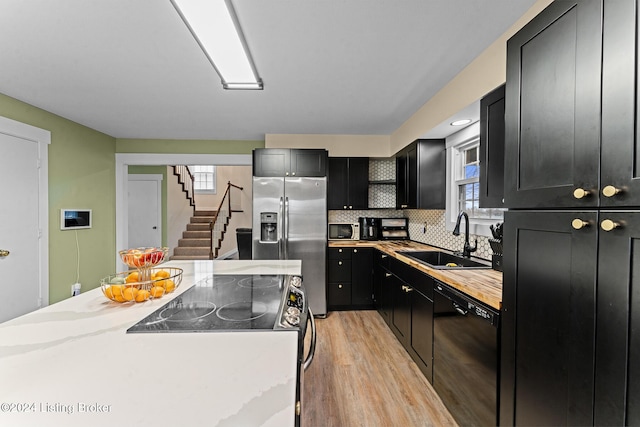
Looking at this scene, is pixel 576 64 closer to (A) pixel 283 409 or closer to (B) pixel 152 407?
(A) pixel 283 409

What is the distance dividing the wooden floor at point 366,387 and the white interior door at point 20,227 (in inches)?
125

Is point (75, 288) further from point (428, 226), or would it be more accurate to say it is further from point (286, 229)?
point (428, 226)

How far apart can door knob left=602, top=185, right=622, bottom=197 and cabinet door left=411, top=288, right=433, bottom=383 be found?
1389mm

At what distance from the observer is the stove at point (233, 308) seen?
1.01 meters

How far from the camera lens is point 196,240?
721 cm

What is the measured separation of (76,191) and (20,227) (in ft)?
2.84

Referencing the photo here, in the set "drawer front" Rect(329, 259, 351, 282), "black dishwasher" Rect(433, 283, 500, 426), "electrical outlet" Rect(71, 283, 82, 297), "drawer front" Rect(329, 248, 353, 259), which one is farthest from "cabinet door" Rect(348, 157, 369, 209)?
"electrical outlet" Rect(71, 283, 82, 297)

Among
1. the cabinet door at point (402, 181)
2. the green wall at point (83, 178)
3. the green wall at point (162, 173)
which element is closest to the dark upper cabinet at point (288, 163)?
the green wall at point (83, 178)

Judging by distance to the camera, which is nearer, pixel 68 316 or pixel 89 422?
pixel 89 422

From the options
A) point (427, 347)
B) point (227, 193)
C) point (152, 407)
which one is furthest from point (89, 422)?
point (227, 193)

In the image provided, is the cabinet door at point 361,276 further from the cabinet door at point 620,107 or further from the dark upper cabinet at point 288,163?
the cabinet door at point 620,107

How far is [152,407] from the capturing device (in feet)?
1.98

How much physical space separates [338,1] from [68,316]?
1.96m

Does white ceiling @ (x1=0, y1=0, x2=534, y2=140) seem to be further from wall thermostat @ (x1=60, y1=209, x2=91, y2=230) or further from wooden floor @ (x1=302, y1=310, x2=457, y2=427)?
wooden floor @ (x1=302, y1=310, x2=457, y2=427)
